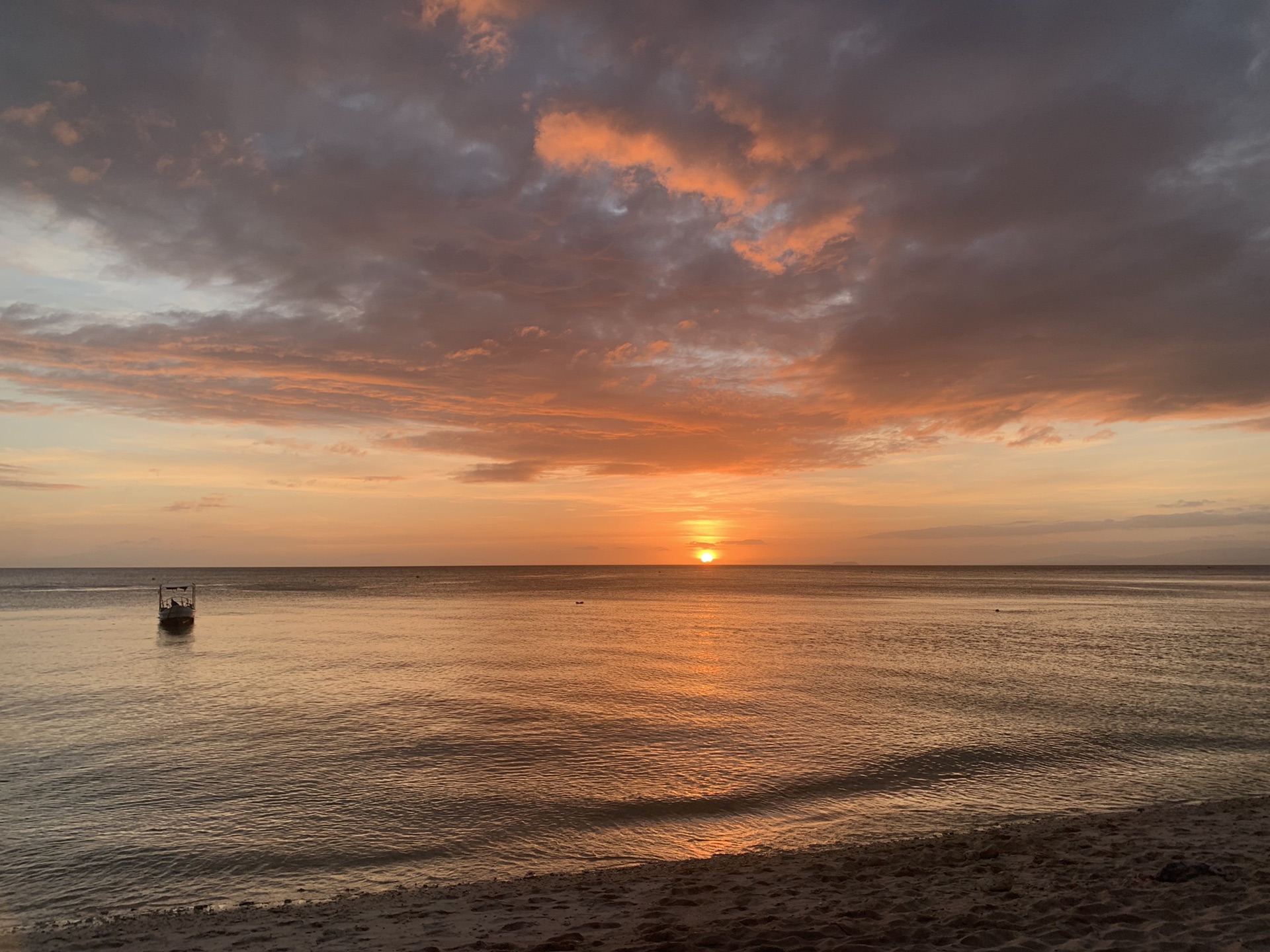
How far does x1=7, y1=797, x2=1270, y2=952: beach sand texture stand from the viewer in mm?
9789

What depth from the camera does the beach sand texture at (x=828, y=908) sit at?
385 inches

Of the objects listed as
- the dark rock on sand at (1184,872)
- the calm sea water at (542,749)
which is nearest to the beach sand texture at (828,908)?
the dark rock on sand at (1184,872)

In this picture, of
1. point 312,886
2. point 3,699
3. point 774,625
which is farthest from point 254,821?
point 774,625

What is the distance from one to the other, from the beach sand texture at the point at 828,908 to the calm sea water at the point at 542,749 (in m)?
1.60

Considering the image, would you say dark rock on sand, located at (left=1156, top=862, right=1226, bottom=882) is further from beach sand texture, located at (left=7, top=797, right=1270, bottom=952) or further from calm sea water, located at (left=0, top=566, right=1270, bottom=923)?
calm sea water, located at (left=0, top=566, right=1270, bottom=923)

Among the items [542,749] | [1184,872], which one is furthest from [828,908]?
[542,749]

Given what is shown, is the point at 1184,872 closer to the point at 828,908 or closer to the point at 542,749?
the point at 828,908

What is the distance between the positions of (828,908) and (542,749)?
1457 cm

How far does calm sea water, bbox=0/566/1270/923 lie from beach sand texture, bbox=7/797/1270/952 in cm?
160

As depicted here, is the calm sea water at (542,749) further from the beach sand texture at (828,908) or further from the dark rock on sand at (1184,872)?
the dark rock on sand at (1184,872)

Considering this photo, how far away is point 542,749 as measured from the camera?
23938 mm

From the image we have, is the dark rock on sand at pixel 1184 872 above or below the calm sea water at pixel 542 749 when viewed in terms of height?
above

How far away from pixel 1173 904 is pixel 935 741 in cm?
1439

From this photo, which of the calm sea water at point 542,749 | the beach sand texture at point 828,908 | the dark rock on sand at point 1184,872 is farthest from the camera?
the calm sea water at point 542,749
